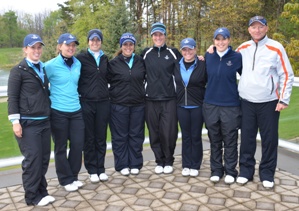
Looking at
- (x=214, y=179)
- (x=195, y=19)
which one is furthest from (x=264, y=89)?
(x=195, y=19)

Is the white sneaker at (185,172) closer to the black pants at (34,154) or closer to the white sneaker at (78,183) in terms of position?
the white sneaker at (78,183)

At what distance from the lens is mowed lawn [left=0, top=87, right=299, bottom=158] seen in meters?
4.20

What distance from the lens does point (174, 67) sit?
406cm

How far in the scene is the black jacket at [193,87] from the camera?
3885 millimetres

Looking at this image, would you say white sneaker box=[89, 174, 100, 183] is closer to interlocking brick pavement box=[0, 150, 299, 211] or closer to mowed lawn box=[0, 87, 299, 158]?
interlocking brick pavement box=[0, 150, 299, 211]

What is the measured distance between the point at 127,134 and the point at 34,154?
52.1 inches

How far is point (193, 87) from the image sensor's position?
3924 mm

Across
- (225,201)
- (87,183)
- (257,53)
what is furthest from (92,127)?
(257,53)

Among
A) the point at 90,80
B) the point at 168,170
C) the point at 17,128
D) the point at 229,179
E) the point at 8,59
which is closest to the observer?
the point at 17,128

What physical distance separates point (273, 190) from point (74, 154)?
7.61 ft

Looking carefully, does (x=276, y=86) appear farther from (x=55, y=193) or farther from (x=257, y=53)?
(x=55, y=193)

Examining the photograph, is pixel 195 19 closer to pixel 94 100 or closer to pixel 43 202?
pixel 94 100

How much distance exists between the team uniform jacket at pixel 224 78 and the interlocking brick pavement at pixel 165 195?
102cm

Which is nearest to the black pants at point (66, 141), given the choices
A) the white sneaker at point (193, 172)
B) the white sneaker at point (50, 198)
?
the white sneaker at point (50, 198)
